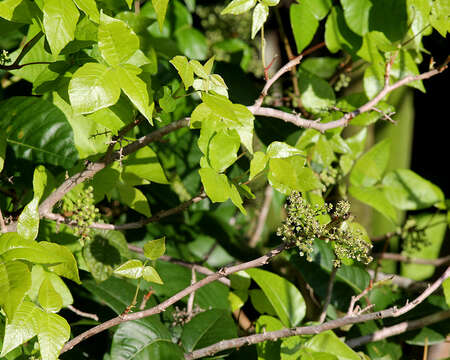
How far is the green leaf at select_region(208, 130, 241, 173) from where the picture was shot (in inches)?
31.1

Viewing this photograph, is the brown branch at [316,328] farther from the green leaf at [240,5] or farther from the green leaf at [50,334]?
the green leaf at [240,5]

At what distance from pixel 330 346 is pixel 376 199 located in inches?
20.8

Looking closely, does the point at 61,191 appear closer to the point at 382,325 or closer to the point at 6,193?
the point at 6,193

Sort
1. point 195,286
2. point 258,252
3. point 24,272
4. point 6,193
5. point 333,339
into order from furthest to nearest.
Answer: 1. point 258,252
2. point 6,193
3. point 333,339
4. point 195,286
5. point 24,272

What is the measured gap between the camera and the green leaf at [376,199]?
4.39ft

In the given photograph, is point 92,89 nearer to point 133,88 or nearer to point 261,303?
point 133,88

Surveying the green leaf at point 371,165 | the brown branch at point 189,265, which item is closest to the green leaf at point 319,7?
the green leaf at point 371,165

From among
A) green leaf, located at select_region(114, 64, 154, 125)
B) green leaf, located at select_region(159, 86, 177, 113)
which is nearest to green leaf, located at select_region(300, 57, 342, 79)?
green leaf, located at select_region(159, 86, 177, 113)

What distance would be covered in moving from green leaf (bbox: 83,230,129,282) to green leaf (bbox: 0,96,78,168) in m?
0.17

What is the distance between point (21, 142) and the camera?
1071 mm

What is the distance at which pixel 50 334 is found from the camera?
0.73 meters

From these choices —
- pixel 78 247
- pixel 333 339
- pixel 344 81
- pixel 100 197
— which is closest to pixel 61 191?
pixel 100 197

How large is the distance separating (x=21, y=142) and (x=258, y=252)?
37.1 inches

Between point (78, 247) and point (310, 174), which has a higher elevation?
point (310, 174)
